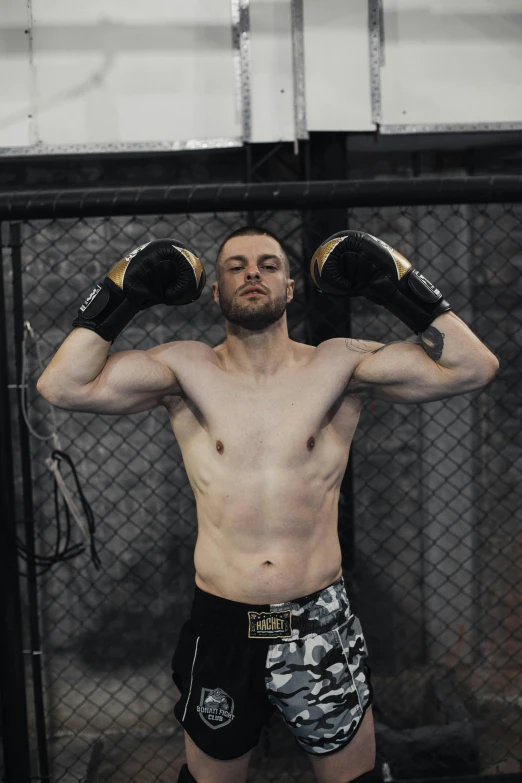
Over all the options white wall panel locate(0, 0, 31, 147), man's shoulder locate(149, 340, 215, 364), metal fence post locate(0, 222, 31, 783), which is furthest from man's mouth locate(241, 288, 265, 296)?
white wall panel locate(0, 0, 31, 147)

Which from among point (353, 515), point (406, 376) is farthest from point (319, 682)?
point (353, 515)

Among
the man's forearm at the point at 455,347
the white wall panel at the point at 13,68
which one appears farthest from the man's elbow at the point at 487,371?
the white wall panel at the point at 13,68

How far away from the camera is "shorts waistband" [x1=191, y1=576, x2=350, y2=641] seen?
2029 mm

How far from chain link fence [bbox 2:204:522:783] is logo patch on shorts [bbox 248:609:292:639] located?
147 cm

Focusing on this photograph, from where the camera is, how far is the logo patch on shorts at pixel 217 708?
203 cm

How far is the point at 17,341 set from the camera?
334 centimetres

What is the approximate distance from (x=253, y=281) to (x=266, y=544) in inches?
29.0

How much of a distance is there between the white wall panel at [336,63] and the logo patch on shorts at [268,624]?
7.09ft

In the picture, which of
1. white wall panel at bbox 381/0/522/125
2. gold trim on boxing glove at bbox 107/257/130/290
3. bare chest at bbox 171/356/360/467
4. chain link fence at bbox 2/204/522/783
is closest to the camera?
gold trim on boxing glove at bbox 107/257/130/290

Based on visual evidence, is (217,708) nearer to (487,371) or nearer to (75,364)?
(75,364)

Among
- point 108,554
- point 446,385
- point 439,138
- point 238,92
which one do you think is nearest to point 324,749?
point 446,385

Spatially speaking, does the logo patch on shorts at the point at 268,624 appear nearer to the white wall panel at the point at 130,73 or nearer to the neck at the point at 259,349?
the neck at the point at 259,349

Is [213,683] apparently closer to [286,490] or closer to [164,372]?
[286,490]

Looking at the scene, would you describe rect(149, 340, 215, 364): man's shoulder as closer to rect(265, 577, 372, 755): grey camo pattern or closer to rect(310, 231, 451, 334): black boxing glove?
rect(310, 231, 451, 334): black boxing glove
